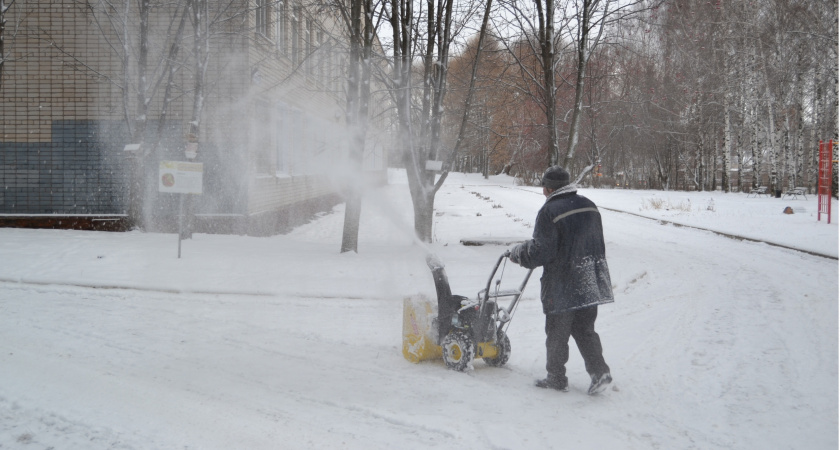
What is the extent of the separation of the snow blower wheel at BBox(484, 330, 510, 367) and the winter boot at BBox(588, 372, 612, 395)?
0.90 meters

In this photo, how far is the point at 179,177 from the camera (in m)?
10.9

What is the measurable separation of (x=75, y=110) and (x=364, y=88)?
764 cm

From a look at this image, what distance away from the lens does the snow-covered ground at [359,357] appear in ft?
13.9

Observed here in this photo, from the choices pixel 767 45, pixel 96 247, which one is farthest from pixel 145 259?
pixel 767 45

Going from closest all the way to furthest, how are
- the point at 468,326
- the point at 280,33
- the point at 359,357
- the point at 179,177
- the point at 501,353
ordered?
1. the point at 468,326
2. the point at 501,353
3. the point at 359,357
4. the point at 179,177
5. the point at 280,33

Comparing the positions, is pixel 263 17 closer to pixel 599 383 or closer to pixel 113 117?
pixel 113 117

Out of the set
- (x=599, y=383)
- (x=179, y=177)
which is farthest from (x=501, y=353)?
(x=179, y=177)

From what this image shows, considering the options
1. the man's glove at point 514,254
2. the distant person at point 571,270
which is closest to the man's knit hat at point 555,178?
the distant person at point 571,270

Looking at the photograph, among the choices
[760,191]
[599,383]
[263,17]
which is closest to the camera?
[599,383]

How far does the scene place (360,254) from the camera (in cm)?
1181

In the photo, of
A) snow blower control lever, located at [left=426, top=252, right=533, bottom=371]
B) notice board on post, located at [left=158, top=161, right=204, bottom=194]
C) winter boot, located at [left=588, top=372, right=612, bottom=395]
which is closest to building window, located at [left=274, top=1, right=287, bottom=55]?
notice board on post, located at [left=158, top=161, right=204, bottom=194]

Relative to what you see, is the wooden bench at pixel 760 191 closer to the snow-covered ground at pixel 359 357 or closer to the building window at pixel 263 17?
the snow-covered ground at pixel 359 357

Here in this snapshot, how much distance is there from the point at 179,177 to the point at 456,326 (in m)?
7.11

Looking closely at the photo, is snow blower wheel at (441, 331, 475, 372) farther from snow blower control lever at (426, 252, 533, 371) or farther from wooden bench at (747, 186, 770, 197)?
wooden bench at (747, 186, 770, 197)
